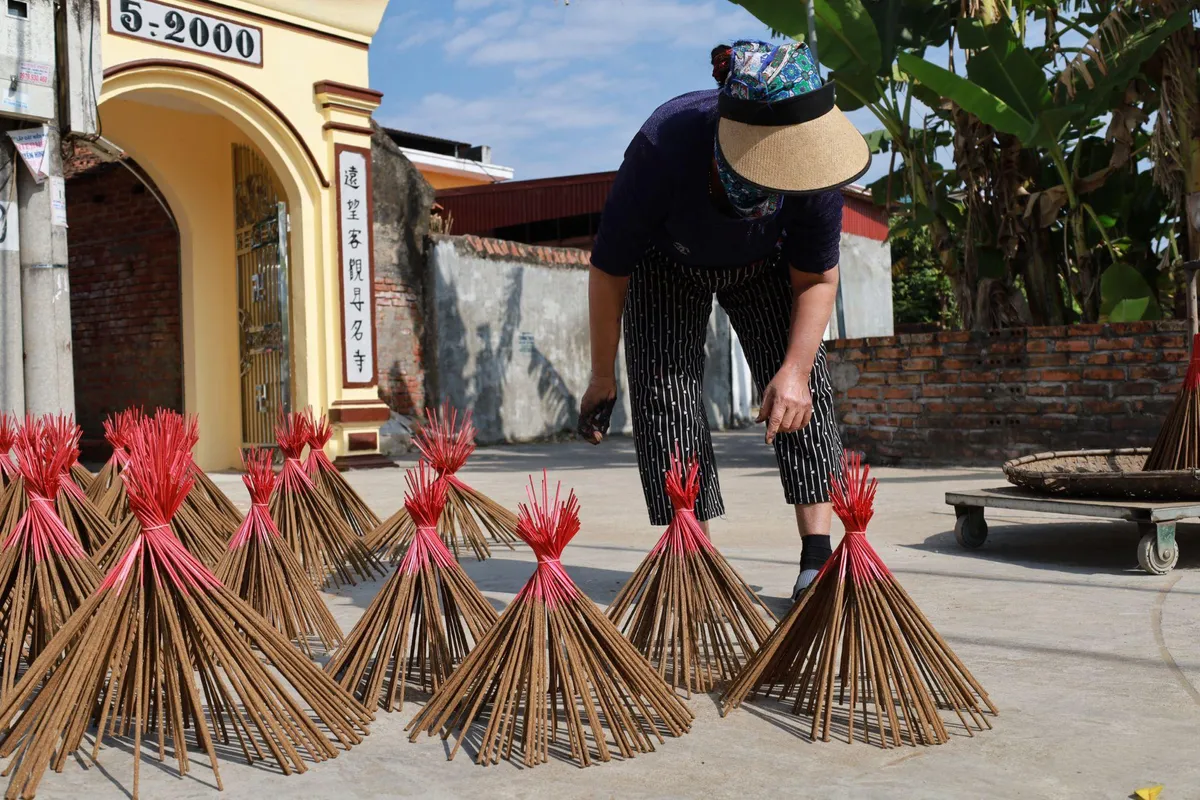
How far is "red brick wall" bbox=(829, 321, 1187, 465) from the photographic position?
6410 mm

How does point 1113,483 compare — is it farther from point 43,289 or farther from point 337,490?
point 43,289

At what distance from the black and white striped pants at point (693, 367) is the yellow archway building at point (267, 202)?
19.5 feet

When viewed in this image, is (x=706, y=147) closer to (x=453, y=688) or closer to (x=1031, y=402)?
(x=453, y=688)

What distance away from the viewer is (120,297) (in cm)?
1002

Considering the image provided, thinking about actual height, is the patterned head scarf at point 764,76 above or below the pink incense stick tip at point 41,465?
above

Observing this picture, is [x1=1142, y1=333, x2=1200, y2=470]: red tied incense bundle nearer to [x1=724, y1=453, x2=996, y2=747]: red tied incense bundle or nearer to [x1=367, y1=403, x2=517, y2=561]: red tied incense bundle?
[x1=724, y1=453, x2=996, y2=747]: red tied incense bundle

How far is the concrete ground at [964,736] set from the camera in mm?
1660

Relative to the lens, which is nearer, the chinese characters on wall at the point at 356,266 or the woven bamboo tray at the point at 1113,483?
the woven bamboo tray at the point at 1113,483

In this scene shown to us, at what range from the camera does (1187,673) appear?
2195 mm

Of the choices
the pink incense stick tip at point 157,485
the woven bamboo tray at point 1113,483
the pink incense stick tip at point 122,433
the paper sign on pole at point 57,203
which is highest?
the paper sign on pole at point 57,203

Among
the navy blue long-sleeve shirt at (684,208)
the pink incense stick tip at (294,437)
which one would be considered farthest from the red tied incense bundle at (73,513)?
the navy blue long-sleeve shirt at (684,208)

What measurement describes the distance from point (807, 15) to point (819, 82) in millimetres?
5149

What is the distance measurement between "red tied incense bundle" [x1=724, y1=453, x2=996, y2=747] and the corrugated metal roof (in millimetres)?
13914

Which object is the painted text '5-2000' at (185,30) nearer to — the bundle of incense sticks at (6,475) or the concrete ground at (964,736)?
the bundle of incense sticks at (6,475)
